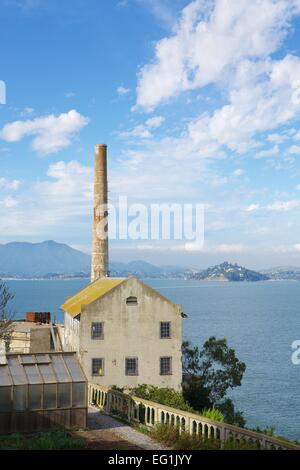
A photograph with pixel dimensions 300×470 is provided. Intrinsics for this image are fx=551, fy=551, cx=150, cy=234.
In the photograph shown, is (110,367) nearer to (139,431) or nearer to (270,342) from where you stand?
(139,431)

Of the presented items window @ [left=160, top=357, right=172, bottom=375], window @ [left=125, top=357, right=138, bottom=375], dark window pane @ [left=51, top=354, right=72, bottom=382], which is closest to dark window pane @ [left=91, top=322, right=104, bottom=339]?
window @ [left=125, top=357, right=138, bottom=375]

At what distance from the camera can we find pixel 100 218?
65.0 meters

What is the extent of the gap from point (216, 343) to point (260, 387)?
92.8 ft

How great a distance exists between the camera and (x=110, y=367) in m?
41.9

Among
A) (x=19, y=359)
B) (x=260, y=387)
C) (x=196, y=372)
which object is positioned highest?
(x=19, y=359)

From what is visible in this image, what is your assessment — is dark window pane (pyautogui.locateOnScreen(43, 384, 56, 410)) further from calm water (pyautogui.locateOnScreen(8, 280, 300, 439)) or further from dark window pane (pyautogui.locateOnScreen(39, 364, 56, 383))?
Result: calm water (pyautogui.locateOnScreen(8, 280, 300, 439))

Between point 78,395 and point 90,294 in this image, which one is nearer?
point 78,395

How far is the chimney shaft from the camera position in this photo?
6369 cm

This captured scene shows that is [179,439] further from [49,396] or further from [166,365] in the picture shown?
[166,365]

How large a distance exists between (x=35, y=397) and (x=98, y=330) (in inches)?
748

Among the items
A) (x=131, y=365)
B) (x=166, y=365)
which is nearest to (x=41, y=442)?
(x=131, y=365)

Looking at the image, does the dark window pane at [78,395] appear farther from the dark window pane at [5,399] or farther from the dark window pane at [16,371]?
the dark window pane at [5,399]
